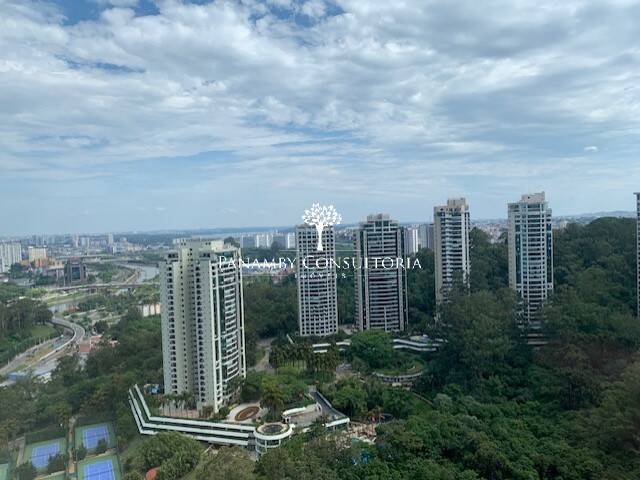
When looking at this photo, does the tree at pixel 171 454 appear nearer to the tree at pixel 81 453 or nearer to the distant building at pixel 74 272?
the tree at pixel 81 453

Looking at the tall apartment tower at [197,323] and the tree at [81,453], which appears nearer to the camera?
the tree at [81,453]

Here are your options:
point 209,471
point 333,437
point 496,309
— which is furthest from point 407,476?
point 496,309

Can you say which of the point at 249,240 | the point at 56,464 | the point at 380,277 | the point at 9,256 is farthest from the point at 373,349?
the point at 249,240

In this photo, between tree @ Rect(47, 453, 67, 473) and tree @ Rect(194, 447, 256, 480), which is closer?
tree @ Rect(194, 447, 256, 480)

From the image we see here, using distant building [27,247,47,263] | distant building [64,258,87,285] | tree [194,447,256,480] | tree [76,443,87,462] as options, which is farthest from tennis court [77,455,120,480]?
distant building [64,258,87,285]

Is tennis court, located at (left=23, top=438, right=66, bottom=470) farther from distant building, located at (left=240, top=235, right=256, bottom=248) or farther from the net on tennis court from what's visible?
distant building, located at (left=240, top=235, right=256, bottom=248)

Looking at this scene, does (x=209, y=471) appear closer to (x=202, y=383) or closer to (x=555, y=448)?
(x=202, y=383)

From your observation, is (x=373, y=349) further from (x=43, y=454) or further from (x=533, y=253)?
(x=43, y=454)

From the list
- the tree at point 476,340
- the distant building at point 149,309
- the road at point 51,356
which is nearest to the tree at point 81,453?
the road at point 51,356
